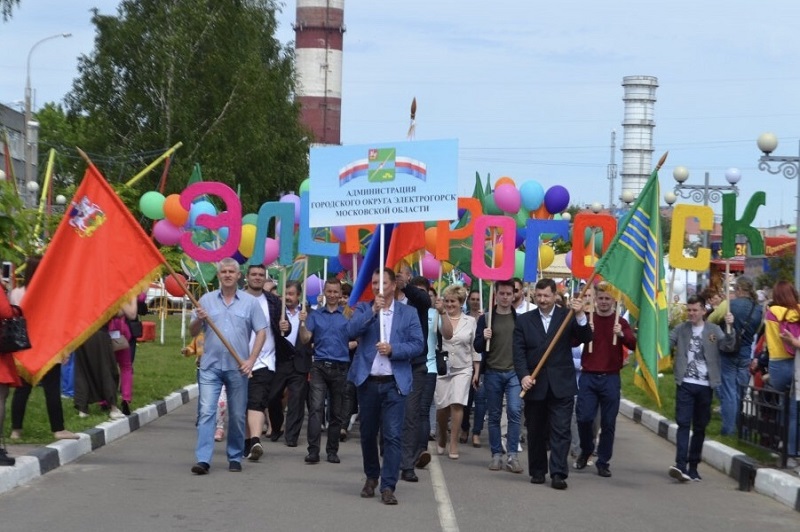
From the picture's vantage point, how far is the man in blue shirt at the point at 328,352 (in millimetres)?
14531

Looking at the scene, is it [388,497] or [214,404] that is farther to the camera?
[214,404]

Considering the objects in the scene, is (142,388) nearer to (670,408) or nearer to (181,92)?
(670,408)

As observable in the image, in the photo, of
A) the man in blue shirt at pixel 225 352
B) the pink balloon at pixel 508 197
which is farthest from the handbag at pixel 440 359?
the pink balloon at pixel 508 197

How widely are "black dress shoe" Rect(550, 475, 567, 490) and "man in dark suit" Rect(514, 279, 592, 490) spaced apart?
0.24ft

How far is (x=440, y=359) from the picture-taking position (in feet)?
47.3

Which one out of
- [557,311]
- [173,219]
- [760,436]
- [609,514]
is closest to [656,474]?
[760,436]

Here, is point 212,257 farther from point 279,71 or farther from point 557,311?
point 279,71

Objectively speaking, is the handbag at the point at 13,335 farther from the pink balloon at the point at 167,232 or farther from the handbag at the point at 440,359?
the pink balloon at the point at 167,232

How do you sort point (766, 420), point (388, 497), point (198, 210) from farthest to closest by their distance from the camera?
point (198, 210), point (766, 420), point (388, 497)

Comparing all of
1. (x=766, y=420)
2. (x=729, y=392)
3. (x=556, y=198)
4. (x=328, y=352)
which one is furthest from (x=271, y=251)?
(x=766, y=420)

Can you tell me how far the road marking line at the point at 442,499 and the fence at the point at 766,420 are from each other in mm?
3067

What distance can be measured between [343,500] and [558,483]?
212 centimetres

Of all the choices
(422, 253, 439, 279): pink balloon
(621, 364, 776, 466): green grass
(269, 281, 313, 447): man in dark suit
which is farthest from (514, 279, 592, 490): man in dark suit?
(422, 253, 439, 279): pink balloon

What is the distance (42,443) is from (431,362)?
382 centimetres
